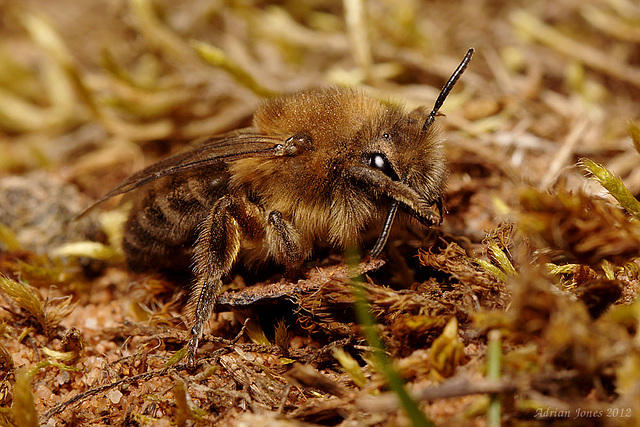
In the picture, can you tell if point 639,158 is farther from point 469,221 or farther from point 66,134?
point 66,134

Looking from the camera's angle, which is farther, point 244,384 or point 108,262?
point 108,262

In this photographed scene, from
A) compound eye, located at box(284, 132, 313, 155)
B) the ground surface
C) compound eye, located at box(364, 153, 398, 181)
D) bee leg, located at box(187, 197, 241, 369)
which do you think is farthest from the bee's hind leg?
compound eye, located at box(364, 153, 398, 181)

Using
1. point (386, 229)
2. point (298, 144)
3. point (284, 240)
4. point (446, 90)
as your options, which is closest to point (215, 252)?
point (284, 240)

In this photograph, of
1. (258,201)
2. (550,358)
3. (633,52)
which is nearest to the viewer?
(550,358)

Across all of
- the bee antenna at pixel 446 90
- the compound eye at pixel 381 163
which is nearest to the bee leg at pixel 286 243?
the compound eye at pixel 381 163

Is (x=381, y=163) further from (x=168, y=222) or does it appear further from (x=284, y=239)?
(x=168, y=222)

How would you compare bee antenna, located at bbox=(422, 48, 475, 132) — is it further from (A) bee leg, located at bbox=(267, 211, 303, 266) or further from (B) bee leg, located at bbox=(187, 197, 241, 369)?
(B) bee leg, located at bbox=(187, 197, 241, 369)

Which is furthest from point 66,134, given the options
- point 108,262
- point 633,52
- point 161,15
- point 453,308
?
point 633,52
